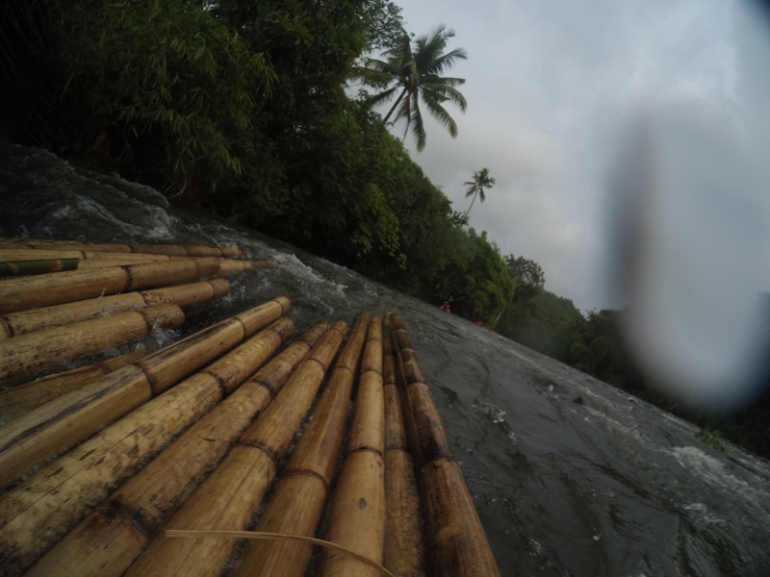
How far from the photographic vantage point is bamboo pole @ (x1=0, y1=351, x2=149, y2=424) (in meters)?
1.16

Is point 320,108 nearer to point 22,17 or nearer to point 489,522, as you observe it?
point 22,17

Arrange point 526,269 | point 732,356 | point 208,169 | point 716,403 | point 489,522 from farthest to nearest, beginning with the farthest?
point 526,269 < point 732,356 < point 716,403 < point 208,169 < point 489,522

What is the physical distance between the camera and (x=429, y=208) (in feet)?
42.2

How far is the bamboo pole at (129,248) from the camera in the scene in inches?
89.9

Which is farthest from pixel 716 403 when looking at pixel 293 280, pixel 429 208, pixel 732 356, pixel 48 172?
pixel 48 172

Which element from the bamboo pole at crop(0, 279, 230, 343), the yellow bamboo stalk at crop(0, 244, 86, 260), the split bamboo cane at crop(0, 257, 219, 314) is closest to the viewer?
the bamboo pole at crop(0, 279, 230, 343)

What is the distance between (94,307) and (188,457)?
1288 mm

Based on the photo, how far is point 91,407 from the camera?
3.59 ft

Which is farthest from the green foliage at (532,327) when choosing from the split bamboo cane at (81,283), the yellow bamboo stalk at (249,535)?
the yellow bamboo stalk at (249,535)

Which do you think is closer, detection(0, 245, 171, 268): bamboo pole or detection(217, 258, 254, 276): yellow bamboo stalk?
detection(0, 245, 171, 268): bamboo pole

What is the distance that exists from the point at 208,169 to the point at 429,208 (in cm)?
795

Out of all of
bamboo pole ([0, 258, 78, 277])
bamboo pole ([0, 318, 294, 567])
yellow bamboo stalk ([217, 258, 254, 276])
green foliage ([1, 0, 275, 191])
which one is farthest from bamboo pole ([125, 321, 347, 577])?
green foliage ([1, 0, 275, 191])

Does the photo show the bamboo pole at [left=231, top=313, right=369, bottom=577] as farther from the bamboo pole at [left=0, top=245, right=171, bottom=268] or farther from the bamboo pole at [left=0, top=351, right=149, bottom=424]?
the bamboo pole at [left=0, top=245, right=171, bottom=268]

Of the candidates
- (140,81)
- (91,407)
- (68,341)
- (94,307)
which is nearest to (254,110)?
(140,81)
